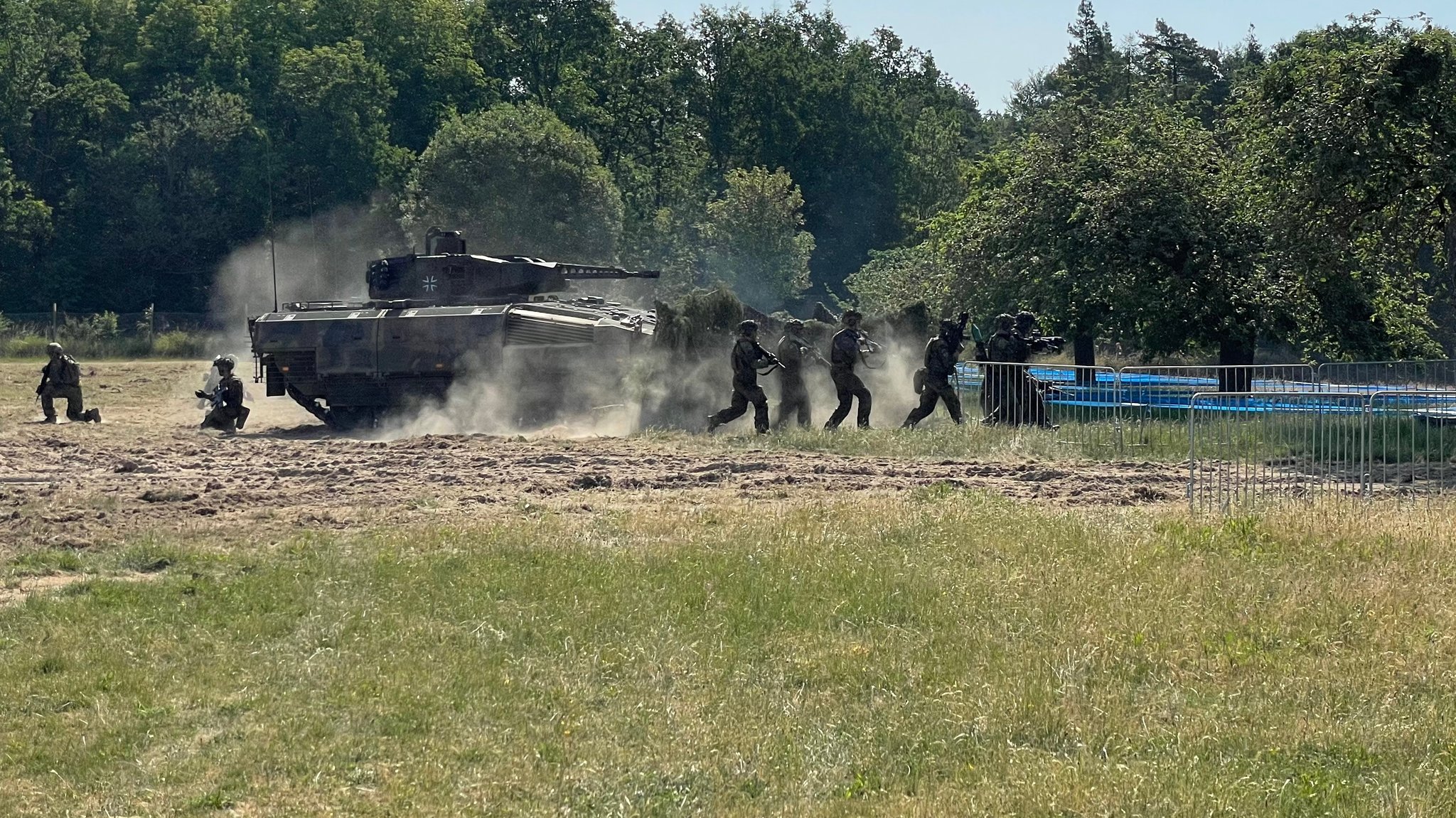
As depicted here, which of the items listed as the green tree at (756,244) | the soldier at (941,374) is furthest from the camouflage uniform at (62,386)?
the green tree at (756,244)

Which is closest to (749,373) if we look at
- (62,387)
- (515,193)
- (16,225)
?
(62,387)

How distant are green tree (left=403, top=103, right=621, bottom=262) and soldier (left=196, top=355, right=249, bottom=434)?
2751 centimetres

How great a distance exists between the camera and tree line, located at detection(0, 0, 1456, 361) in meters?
20.0

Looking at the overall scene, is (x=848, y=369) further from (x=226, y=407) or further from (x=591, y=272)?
(x=226, y=407)

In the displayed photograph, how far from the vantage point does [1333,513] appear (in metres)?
11.9

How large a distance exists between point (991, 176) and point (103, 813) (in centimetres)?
2919

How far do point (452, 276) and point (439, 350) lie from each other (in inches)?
124

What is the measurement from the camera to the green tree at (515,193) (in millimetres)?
51500

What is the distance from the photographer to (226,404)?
A: 23.4 metres

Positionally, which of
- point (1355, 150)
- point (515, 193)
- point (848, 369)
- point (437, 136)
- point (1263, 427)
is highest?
point (437, 136)

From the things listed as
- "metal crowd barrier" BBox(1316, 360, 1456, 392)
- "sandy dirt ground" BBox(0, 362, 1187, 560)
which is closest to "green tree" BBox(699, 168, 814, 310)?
"sandy dirt ground" BBox(0, 362, 1187, 560)

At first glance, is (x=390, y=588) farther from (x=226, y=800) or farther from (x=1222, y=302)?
(x=1222, y=302)

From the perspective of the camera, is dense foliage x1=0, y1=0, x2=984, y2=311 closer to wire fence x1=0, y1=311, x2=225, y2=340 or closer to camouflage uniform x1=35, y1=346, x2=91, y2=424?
wire fence x1=0, y1=311, x2=225, y2=340

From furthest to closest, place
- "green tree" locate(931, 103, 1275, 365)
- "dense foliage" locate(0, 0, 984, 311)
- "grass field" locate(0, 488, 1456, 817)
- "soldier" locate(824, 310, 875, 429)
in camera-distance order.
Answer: "dense foliage" locate(0, 0, 984, 311) < "green tree" locate(931, 103, 1275, 365) < "soldier" locate(824, 310, 875, 429) < "grass field" locate(0, 488, 1456, 817)
